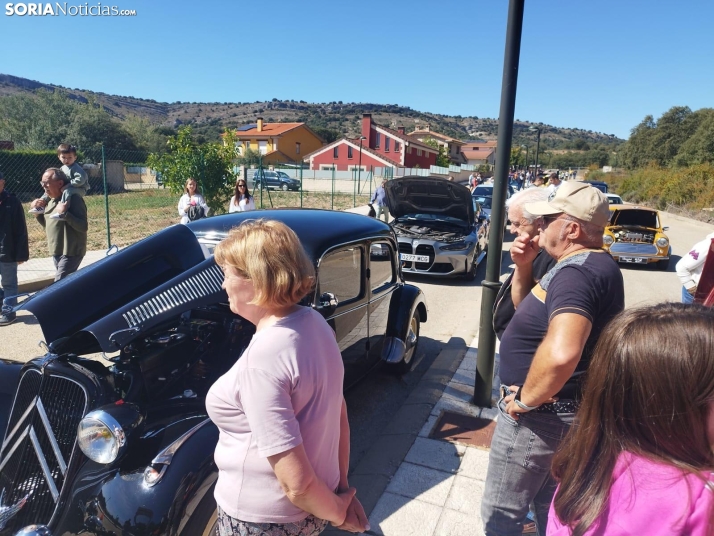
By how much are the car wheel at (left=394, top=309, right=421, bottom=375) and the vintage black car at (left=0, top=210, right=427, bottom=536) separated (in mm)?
1579

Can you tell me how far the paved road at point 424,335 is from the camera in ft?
14.0

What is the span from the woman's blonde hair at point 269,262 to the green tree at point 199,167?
12.3 metres

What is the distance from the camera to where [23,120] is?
37.6 meters

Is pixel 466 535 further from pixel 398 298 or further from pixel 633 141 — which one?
pixel 633 141

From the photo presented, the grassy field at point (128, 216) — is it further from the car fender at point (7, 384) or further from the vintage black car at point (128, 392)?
the vintage black car at point (128, 392)

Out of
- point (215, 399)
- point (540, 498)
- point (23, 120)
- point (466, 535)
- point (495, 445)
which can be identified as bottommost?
point (466, 535)

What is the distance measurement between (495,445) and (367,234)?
2293mm

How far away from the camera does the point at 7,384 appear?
118 inches

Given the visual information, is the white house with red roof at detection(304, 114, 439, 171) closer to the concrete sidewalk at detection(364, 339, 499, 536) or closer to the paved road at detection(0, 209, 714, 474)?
the paved road at detection(0, 209, 714, 474)

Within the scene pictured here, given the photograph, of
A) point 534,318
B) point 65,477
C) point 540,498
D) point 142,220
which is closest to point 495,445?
point 540,498

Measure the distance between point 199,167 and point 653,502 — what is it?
13.4m

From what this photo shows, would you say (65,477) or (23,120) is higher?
(23,120)

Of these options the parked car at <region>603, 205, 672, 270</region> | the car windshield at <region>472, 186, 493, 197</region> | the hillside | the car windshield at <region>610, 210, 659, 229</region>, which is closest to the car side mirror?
the parked car at <region>603, 205, 672, 270</region>

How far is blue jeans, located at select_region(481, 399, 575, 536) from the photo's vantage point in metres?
2.01
